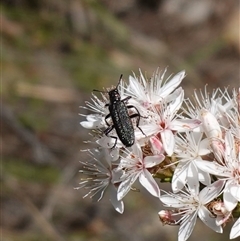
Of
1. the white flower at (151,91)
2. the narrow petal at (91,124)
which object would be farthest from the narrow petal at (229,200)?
the narrow petal at (91,124)

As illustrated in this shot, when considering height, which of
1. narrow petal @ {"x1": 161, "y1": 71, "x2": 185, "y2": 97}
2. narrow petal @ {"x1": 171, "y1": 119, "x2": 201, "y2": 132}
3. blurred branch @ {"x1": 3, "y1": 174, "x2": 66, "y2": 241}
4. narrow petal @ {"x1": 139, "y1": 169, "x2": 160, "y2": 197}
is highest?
blurred branch @ {"x1": 3, "y1": 174, "x2": 66, "y2": 241}

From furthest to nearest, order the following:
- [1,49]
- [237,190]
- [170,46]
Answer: [170,46] → [1,49] → [237,190]

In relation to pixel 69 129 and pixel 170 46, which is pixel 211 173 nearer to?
pixel 69 129

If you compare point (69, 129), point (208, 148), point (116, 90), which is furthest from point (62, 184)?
point (208, 148)

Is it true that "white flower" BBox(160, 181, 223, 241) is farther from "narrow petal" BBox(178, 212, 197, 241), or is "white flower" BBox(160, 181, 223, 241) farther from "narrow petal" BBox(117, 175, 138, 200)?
"narrow petal" BBox(117, 175, 138, 200)

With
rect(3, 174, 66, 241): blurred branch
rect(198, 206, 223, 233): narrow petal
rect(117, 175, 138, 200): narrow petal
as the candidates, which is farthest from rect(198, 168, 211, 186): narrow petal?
rect(3, 174, 66, 241): blurred branch

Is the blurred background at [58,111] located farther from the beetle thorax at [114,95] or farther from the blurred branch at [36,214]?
the beetle thorax at [114,95]

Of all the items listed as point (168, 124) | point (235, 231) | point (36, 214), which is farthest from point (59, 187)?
point (235, 231)
